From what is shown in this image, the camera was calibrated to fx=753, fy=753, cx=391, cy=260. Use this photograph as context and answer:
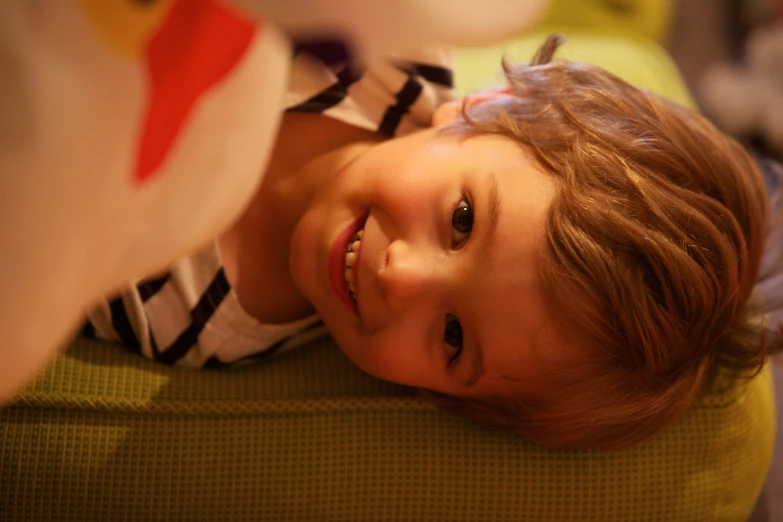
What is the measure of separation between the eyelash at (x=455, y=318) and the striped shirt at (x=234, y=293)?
206mm

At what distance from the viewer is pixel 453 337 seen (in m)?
0.82

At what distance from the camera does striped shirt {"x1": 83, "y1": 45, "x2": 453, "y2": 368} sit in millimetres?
863

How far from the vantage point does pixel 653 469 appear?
2.79 ft

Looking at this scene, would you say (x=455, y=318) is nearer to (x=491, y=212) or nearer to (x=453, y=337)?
(x=453, y=337)

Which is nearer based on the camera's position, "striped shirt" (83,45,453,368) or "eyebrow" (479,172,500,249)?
"eyebrow" (479,172,500,249)

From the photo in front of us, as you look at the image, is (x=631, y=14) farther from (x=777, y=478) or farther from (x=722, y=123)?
(x=777, y=478)

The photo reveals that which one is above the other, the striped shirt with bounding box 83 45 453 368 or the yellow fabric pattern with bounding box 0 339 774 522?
the striped shirt with bounding box 83 45 453 368

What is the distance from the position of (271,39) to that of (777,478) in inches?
38.3

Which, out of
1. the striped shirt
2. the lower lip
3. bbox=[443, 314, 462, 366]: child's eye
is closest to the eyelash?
bbox=[443, 314, 462, 366]: child's eye

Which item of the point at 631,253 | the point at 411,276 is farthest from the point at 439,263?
the point at 631,253

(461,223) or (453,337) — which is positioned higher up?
(461,223)

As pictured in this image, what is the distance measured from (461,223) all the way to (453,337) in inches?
5.1

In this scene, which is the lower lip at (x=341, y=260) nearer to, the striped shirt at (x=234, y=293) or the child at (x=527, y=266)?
the child at (x=527, y=266)

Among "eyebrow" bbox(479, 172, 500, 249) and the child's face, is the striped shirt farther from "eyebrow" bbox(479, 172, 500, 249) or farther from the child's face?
"eyebrow" bbox(479, 172, 500, 249)
